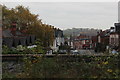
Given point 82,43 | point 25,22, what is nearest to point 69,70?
point 25,22

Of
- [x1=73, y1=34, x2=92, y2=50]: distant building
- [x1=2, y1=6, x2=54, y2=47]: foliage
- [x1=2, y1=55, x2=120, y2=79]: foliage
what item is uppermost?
[x1=2, y1=6, x2=54, y2=47]: foliage

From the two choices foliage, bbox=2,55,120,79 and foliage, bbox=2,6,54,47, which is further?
foliage, bbox=2,6,54,47

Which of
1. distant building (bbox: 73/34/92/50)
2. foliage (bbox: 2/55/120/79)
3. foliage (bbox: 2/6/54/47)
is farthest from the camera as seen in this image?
distant building (bbox: 73/34/92/50)

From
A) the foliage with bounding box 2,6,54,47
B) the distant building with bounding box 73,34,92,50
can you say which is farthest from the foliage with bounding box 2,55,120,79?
the distant building with bounding box 73,34,92,50

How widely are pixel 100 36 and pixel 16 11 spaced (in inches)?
856

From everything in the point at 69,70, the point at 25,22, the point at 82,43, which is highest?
the point at 25,22

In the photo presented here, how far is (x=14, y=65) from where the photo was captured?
5695mm

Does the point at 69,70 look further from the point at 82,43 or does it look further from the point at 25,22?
the point at 82,43

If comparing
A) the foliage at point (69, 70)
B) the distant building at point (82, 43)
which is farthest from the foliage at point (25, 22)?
the foliage at point (69, 70)

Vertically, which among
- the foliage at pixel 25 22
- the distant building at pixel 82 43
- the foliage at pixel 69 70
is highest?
the foliage at pixel 25 22

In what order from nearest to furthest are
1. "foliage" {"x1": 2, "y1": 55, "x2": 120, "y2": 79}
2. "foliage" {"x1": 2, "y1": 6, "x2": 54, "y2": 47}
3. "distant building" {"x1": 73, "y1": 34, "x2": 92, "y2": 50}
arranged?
"foliage" {"x1": 2, "y1": 55, "x2": 120, "y2": 79} < "foliage" {"x1": 2, "y1": 6, "x2": 54, "y2": 47} < "distant building" {"x1": 73, "y1": 34, "x2": 92, "y2": 50}

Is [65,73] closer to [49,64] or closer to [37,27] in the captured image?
[49,64]

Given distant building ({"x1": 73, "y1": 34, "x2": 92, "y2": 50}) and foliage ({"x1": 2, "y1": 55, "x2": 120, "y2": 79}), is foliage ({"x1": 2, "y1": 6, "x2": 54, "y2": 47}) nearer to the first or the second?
distant building ({"x1": 73, "y1": 34, "x2": 92, "y2": 50})

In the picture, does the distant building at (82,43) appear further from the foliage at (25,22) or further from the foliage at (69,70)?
the foliage at (69,70)
